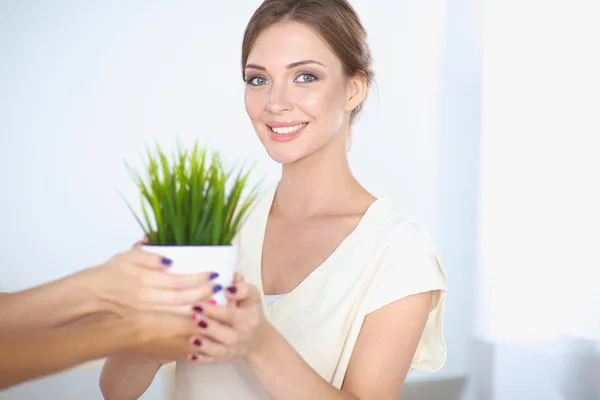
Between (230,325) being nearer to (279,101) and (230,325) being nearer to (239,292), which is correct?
(239,292)

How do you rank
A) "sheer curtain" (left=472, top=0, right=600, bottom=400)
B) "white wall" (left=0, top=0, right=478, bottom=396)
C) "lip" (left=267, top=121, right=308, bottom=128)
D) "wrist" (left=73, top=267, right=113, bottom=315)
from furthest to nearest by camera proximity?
"sheer curtain" (left=472, top=0, right=600, bottom=400) < "white wall" (left=0, top=0, right=478, bottom=396) < "lip" (left=267, top=121, right=308, bottom=128) < "wrist" (left=73, top=267, right=113, bottom=315)

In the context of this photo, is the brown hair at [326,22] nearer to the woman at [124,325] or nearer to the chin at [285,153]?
the chin at [285,153]

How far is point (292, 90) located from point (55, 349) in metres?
0.82

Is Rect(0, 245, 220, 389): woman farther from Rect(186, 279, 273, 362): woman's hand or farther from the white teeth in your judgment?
the white teeth

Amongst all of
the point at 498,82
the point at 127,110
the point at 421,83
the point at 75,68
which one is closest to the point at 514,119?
the point at 498,82

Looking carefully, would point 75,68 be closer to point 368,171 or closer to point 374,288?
point 368,171

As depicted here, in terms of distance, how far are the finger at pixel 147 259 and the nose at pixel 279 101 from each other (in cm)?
67

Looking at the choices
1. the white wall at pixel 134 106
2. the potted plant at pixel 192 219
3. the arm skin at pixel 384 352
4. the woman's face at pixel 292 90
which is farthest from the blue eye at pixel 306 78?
the white wall at pixel 134 106

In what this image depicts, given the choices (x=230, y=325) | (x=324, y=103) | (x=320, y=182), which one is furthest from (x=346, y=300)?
(x=230, y=325)

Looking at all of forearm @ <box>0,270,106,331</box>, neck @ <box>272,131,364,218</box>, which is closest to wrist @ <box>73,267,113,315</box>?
forearm @ <box>0,270,106,331</box>

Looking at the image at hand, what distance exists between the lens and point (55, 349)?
1.01 meters

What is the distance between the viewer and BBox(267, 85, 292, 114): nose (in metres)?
1.59

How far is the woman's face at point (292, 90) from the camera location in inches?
63.4

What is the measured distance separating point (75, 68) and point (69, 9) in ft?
0.74
